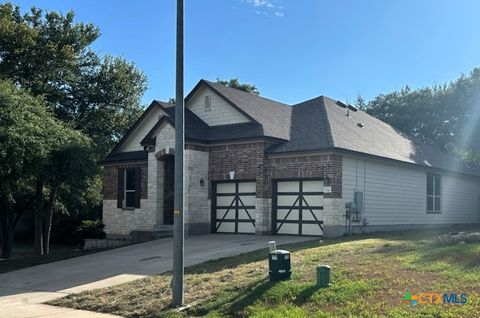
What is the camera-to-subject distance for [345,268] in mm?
11438

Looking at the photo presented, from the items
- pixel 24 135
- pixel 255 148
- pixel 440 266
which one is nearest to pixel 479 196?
pixel 255 148

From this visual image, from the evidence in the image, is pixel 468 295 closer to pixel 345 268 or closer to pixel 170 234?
pixel 345 268

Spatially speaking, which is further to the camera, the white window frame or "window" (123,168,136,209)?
the white window frame

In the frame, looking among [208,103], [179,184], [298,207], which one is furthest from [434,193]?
[179,184]

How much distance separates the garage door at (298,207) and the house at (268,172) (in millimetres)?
39

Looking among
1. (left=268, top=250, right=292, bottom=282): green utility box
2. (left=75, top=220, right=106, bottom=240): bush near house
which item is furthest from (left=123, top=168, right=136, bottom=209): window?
(left=268, top=250, right=292, bottom=282): green utility box

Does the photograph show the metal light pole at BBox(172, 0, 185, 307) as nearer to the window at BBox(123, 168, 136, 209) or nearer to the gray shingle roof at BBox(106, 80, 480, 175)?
the gray shingle roof at BBox(106, 80, 480, 175)

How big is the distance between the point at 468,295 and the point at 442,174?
20.7m

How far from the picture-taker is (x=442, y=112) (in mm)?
43719

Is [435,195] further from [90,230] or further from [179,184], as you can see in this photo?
[179,184]

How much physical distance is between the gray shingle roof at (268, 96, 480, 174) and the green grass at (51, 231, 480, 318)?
307 inches

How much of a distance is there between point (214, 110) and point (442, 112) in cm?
2552

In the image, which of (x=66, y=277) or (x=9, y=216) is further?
(x=9, y=216)

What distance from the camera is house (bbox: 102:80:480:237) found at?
2092cm
